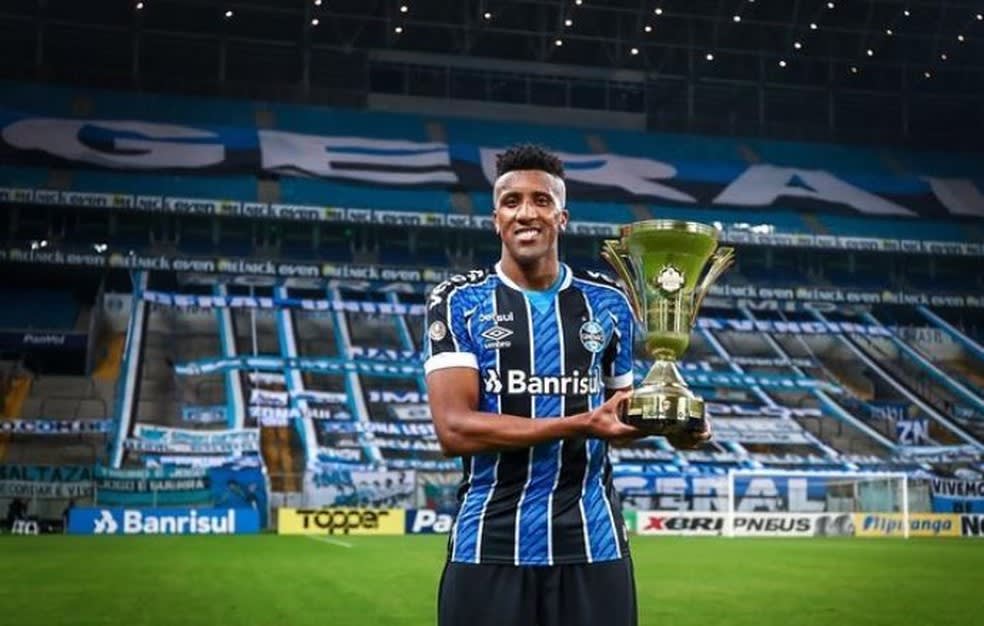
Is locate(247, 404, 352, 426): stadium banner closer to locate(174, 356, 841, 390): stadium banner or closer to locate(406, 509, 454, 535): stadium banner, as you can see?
locate(174, 356, 841, 390): stadium banner

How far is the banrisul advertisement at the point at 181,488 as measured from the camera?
96.1 feet

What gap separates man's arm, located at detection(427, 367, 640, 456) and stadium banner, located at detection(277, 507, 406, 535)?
85.3 feet

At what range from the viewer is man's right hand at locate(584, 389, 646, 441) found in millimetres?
3291

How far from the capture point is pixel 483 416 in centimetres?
348

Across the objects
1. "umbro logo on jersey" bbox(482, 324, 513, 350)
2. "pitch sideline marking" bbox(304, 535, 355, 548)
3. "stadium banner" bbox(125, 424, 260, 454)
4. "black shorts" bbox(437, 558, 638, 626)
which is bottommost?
"pitch sideline marking" bbox(304, 535, 355, 548)

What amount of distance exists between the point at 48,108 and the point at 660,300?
44677 millimetres

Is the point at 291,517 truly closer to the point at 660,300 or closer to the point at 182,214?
the point at 182,214

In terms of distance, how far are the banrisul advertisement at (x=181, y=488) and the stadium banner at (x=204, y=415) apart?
5412 mm

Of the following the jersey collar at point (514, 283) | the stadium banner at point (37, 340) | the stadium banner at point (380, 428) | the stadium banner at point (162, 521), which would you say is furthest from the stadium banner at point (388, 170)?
the jersey collar at point (514, 283)

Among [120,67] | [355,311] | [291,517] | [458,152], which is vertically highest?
[120,67]

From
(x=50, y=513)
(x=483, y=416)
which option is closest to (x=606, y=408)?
(x=483, y=416)

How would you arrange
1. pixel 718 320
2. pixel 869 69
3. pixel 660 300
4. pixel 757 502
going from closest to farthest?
pixel 660 300
pixel 757 502
pixel 718 320
pixel 869 69

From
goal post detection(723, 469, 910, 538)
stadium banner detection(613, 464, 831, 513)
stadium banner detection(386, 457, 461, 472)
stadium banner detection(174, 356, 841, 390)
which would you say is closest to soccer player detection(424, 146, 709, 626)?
goal post detection(723, 469, 910, 538)

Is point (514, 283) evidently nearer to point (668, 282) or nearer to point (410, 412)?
point (668, 282)
